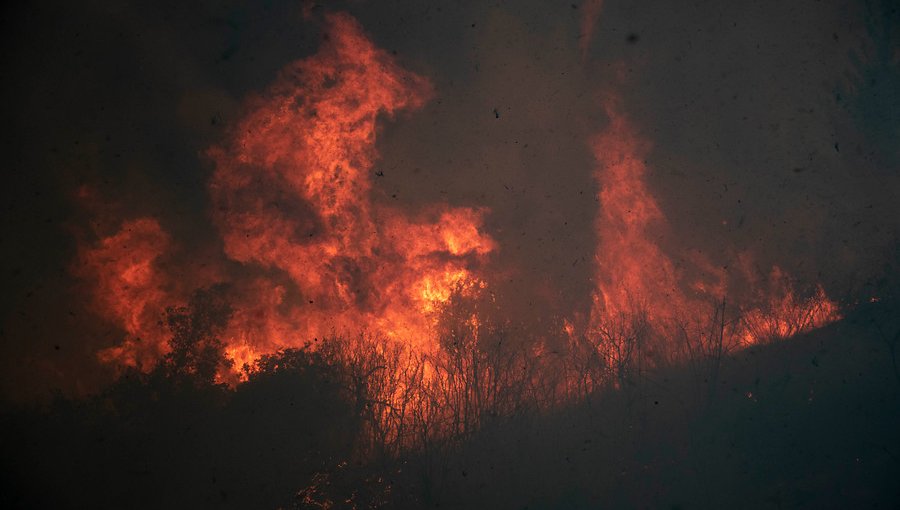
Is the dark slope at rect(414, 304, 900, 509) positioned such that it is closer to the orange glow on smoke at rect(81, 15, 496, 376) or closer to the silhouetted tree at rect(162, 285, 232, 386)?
the orange glow on smoke at rect(81, 15, 496, 376)

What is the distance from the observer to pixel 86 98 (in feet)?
6.68

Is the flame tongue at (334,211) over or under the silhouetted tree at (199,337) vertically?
over

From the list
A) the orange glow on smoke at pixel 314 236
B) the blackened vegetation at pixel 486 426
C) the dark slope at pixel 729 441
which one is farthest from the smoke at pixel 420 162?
the dark slope at pixel 729 441

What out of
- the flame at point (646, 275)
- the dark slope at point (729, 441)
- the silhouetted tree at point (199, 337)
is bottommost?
the dark slope at point (729, 441)

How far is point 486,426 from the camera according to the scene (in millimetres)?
2102

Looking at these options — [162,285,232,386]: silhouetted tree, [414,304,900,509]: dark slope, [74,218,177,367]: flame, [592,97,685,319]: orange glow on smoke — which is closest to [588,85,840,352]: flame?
[592,97,685,319]: orange glow on smoke

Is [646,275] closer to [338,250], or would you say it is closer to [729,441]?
[729,441]

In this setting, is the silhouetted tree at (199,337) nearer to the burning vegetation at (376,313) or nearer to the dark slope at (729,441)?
the burning vegetation at (376,313)

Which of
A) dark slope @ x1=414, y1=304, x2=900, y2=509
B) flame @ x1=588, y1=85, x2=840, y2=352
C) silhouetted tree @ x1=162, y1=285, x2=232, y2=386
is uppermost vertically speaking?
flame @ x1=588, y1=85, x2=840, y2=352

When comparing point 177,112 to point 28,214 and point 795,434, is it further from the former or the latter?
point 795,434

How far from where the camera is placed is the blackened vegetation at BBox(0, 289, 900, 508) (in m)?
2.01

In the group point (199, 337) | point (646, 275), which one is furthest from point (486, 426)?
point (199, 337)

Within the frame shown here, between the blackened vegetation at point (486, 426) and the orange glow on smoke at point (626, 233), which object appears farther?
the orange glow on smoke at point (626, 233)

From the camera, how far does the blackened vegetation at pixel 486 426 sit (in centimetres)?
201
